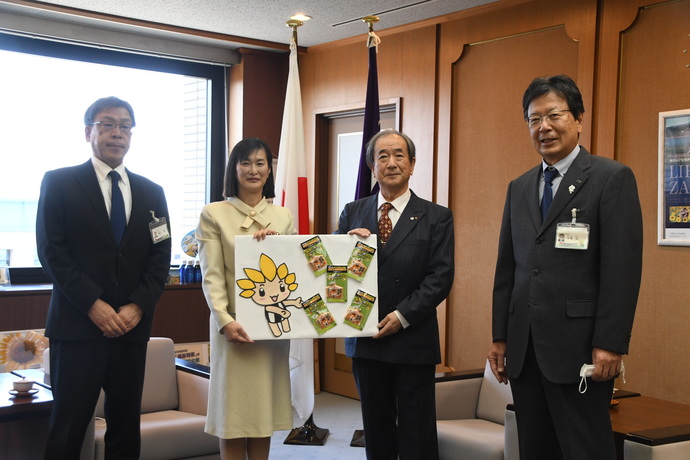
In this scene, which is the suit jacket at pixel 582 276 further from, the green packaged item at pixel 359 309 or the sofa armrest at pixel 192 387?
the sofa armrest at pixel 192 387

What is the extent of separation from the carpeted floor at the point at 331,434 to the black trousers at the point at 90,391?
1.70 metres

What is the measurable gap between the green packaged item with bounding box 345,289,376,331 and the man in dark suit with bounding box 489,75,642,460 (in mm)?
640

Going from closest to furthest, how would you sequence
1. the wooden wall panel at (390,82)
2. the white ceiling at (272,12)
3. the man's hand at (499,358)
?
the man's hand at (499,358)
the white ceiling at (272,12)
the wooden wall panel at (390,82)

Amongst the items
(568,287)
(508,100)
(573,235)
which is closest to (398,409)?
(568,287)

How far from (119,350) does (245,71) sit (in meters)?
3.77

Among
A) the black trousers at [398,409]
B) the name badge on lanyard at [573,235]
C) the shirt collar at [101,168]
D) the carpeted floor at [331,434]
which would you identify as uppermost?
the shirt collar at [101,168]

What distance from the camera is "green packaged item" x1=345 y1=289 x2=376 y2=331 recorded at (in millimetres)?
2848

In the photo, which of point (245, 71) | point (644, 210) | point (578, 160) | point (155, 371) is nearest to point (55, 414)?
point (155, 371)

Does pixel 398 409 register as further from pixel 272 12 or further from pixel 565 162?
pixel 272 12

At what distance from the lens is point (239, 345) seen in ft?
9.39

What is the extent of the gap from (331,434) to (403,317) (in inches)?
94.4

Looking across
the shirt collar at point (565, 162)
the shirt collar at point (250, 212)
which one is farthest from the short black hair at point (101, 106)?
the shirt collar at point (565, 162)

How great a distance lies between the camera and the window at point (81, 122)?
5379 millimetres

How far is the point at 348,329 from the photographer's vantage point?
9.34ft
